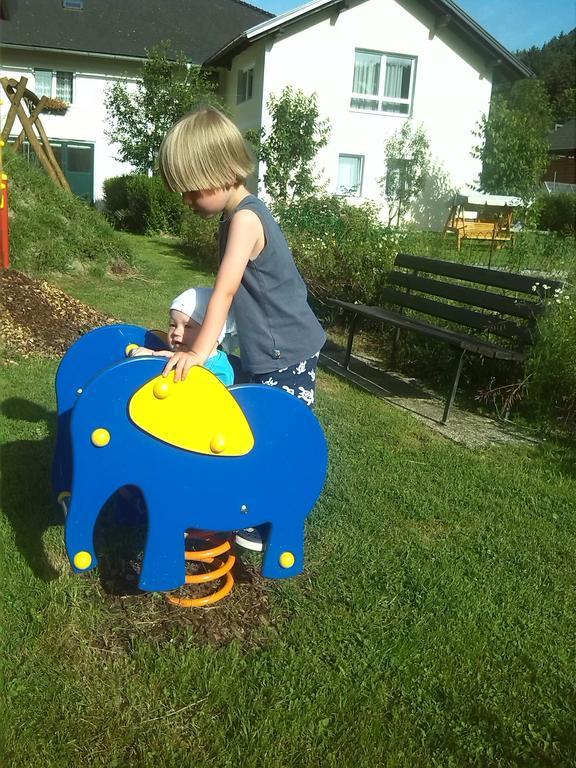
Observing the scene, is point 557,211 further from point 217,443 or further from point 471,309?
point 217,443

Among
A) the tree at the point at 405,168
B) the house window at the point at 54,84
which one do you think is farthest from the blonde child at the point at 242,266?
the house window at the point at 54,84

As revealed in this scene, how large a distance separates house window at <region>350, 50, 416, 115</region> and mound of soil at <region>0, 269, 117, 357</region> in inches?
672

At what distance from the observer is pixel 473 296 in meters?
5.46

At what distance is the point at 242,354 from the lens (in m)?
2.31

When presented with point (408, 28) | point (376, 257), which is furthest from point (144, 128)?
point (376, 257)

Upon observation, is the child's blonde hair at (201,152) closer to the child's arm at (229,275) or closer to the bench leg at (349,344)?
the child's arm at (229,275)

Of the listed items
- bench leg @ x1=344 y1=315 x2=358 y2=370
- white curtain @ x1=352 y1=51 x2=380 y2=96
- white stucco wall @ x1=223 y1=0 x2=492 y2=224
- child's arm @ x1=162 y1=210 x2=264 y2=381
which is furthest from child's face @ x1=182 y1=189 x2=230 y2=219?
white curtain @ x1=352 y1=51 x2=380 y2=96

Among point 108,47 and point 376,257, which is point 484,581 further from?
point 108,47

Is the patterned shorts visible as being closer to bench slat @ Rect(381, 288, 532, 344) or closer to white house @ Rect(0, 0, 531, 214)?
bench slat @ Rect(381, 288, 532, 344)

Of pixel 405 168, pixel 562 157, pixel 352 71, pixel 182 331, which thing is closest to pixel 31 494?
pixel 182 331

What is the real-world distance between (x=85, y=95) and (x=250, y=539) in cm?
2628

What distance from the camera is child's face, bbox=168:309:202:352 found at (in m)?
2.30

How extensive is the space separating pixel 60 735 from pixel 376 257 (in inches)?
233

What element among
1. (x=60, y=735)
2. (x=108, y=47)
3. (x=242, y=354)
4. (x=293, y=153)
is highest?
(x=108, y=47)
